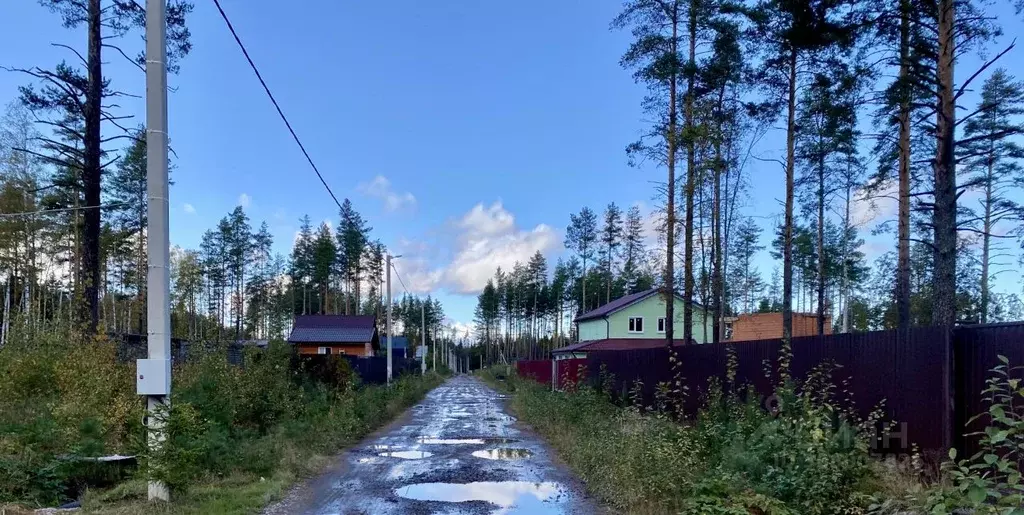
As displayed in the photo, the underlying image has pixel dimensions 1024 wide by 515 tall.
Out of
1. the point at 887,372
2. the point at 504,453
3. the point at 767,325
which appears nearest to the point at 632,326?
the point at 767,325

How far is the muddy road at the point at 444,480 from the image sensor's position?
757 cm

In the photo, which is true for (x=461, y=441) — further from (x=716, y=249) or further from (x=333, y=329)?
(x=333, y=329)

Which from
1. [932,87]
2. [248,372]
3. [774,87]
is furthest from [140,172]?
[932,87]

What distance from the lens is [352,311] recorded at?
6912cm

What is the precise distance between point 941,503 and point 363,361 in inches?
1099

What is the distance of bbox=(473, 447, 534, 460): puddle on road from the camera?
452 inches

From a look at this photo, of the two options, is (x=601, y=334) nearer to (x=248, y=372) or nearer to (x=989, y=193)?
(x=989, y=193)

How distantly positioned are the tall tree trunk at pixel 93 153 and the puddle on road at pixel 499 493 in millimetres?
9190

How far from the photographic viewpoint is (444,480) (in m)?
9.26

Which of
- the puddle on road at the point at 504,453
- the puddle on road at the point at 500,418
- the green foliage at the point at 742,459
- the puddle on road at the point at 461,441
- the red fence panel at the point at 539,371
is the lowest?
the red fence panel at the point at 539,371

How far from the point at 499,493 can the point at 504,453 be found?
3631 millimetres

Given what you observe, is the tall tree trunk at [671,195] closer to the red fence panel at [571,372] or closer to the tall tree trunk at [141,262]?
the red fence panel at [571,372]

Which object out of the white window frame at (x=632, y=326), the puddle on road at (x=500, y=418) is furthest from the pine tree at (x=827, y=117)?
the white window frame at (x=632, y=326)

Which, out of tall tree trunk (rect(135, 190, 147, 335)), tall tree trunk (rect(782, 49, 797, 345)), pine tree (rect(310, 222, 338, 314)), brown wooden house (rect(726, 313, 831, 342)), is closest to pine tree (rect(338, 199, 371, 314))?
pine tree (rect(310, 222, 338, 314))
